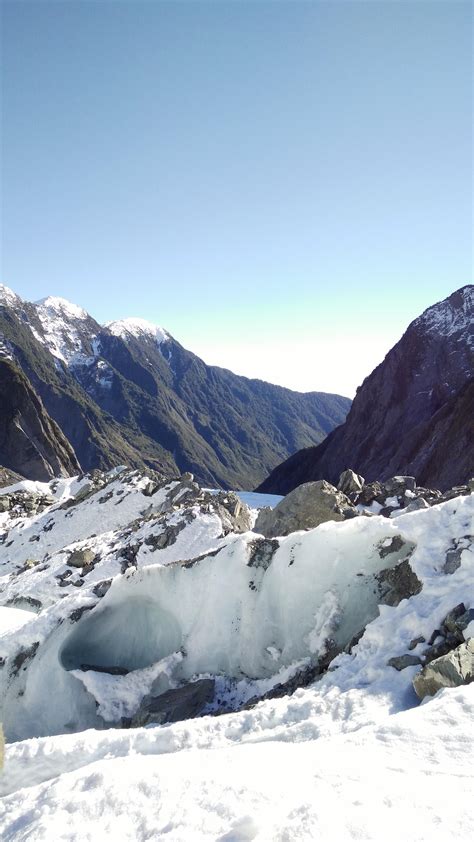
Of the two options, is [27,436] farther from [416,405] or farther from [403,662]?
[403,662]

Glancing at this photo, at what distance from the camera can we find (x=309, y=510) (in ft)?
65.4

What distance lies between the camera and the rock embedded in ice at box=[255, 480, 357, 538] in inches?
763

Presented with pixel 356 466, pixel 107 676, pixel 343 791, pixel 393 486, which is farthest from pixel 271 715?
pixel 356 466

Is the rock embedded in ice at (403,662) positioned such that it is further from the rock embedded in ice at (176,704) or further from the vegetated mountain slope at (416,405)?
the vegetated mountain slope at (416,405)

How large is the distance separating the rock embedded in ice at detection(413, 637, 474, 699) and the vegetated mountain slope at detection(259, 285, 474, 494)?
203ft

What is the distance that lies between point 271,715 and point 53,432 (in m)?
129

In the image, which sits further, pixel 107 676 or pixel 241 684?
pixel 107 676

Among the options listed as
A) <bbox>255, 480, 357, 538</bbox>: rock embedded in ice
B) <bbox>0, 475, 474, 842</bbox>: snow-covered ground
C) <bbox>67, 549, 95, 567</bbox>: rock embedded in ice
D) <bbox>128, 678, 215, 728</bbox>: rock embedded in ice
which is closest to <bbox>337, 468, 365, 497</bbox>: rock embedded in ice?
<bbox>255, 480, 357, 538</bbox>: rock embedded in ice

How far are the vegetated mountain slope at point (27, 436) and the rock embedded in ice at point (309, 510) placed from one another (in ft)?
329

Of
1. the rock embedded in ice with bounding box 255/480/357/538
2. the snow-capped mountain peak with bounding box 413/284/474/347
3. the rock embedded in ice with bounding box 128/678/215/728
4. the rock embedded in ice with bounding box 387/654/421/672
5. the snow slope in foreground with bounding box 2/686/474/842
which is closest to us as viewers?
the snow slope in foreground with bounding box 2/686/474/842

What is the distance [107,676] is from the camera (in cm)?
1180

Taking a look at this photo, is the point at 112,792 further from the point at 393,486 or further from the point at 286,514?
the point at 393,486

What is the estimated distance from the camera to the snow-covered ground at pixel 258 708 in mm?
4926

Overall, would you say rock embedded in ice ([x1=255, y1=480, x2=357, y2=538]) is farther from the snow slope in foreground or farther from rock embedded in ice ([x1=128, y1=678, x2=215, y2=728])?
the snow slope in foreground
